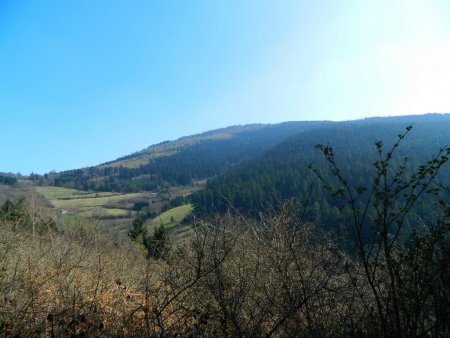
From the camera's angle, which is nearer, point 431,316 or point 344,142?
point 431,316

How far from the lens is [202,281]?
467 cm

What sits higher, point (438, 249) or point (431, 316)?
point (438, 249)

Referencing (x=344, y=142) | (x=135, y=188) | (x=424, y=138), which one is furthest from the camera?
(x=135, y=188)

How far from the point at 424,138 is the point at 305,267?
357ft

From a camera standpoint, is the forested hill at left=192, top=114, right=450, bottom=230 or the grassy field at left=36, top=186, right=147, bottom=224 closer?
the forested hill at left=192, top=114, right=450, bottom=230

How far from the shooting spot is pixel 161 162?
184000mm

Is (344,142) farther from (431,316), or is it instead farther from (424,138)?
(431,316)

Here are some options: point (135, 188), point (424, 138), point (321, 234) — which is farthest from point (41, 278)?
point (135, 188)

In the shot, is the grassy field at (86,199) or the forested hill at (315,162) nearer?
the forested hill at (315,162)

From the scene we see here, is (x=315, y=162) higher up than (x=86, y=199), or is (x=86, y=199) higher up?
(x=315, y=162)

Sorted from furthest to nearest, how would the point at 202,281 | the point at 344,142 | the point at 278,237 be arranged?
1. the point at 344,142
2. the point at 278,237
3. the point at 202,281

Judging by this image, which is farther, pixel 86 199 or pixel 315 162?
pixel 86 199

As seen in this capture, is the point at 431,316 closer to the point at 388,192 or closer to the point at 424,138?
the point at 388,192

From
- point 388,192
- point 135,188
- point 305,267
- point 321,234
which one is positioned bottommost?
point 135,188
